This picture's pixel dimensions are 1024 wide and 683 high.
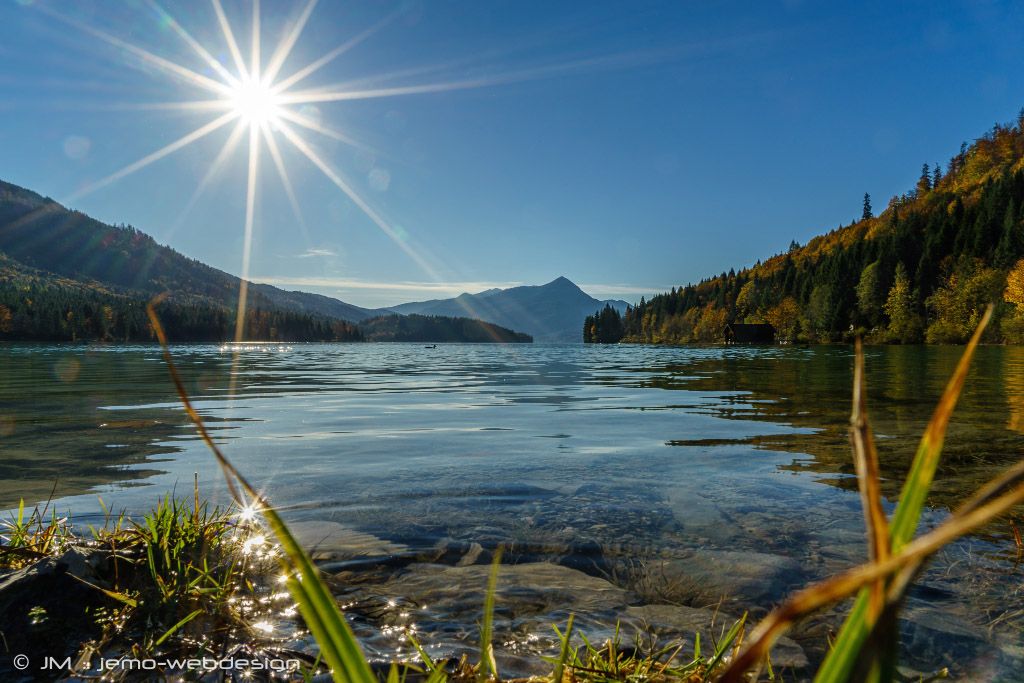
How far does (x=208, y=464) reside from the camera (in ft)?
25.9

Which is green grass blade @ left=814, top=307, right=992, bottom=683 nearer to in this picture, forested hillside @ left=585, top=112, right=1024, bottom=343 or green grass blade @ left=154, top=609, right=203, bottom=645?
green grass blade @ left=154, top=609, right=203, bottom=645

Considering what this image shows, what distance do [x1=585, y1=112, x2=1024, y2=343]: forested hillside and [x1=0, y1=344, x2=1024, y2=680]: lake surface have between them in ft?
226

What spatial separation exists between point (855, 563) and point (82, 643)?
464 centimetres

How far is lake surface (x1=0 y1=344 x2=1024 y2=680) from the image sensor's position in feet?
11.3

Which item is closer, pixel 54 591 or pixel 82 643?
pixel 82 643

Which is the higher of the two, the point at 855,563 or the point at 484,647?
the point at 484,647

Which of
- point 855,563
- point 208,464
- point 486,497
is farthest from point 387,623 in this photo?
point 208,464

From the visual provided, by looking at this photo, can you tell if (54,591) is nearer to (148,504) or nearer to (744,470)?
(148,504)

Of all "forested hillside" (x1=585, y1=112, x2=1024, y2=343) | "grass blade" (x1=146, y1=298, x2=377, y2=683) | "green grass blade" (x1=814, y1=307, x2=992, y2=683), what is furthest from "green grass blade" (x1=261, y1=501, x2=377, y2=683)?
"forested hillside" (x1=585, y1=112, x2=1024, y2=343)

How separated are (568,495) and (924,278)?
12429 cm

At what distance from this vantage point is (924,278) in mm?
106312

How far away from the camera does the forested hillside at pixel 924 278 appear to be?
8825 centimetres

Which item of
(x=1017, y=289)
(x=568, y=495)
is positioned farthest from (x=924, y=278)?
(x=568, y=495)

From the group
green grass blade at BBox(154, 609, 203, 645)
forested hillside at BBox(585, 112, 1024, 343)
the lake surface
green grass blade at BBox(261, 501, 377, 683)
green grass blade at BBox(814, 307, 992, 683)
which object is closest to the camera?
green grass blade at BBox(814, 307, 992, 683)
